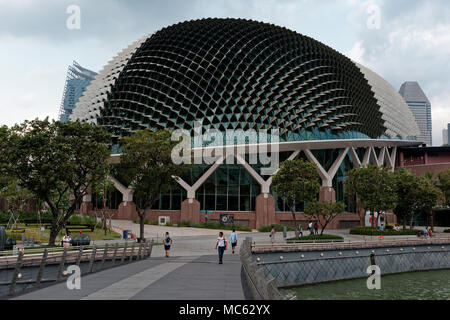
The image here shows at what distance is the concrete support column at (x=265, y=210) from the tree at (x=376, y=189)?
13.9 m

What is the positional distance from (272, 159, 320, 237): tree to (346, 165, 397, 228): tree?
866 cm

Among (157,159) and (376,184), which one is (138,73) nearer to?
(157,159)

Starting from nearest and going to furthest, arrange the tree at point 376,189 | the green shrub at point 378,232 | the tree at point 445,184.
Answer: the green shrub at point 378,232
the tree at point 376,189
the tree at point 445,184

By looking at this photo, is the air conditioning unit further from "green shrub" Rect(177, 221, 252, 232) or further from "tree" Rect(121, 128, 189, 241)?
"tree" Rect(121, 128, 189, 241)

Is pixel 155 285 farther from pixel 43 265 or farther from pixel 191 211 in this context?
pixel 191 211

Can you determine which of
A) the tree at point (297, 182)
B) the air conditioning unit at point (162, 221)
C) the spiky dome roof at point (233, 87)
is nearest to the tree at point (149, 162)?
the tree at point (297, 182)

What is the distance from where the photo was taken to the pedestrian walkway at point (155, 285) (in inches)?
447

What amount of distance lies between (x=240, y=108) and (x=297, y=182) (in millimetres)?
24249

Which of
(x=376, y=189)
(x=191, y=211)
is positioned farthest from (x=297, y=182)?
(x=191, y=211)

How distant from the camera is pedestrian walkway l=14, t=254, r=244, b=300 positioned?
37.2ft

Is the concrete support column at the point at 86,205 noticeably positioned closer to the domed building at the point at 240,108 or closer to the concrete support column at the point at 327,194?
the domed building at the point at 240,108

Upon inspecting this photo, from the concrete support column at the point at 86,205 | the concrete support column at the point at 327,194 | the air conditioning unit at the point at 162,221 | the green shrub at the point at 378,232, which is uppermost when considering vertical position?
the concrete support column at the point at 327,194

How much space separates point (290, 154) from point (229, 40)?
23666 mm

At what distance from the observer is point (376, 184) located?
150 feet
